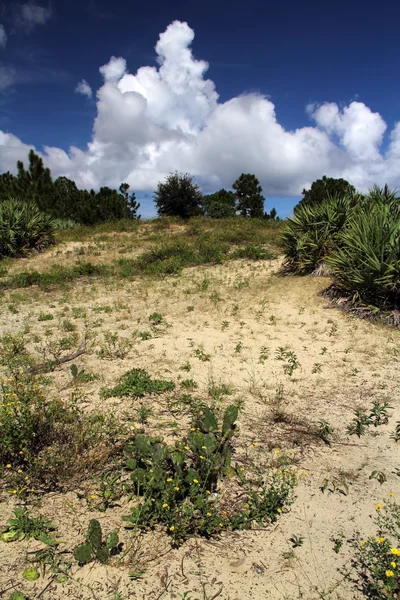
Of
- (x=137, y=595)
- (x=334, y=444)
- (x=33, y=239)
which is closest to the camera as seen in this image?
(x=137, y=595)

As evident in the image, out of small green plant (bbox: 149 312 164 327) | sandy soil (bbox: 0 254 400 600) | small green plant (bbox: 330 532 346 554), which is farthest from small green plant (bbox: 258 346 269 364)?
small green plant (bbox: 330 532 346 554)

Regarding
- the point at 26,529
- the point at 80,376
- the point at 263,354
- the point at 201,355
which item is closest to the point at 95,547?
the point at 26,529

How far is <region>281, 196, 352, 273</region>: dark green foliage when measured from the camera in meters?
9.40

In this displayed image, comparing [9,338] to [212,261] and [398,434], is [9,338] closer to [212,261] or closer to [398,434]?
[398,434]

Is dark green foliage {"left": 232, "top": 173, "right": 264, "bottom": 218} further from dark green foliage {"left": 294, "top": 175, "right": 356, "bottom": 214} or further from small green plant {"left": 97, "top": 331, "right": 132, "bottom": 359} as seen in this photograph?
small green plant {"left": 97, "top": 331, "right": 132, "bottom": 359}

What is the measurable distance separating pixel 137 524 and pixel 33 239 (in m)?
14.0

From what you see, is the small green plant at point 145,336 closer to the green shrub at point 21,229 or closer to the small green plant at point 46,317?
the small green plant at point 46,317

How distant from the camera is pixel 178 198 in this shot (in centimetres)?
2141

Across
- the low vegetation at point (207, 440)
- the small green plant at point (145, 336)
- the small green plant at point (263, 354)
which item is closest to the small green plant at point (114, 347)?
the low vegetation at point (207, 440)

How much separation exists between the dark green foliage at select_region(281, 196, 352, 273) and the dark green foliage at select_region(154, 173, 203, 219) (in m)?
12.0

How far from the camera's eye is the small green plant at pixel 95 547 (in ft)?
6.92

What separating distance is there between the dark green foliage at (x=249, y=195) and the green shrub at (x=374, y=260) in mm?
28120

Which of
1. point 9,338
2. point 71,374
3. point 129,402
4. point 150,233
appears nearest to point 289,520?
point 129,402

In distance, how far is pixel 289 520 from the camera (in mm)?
2588
